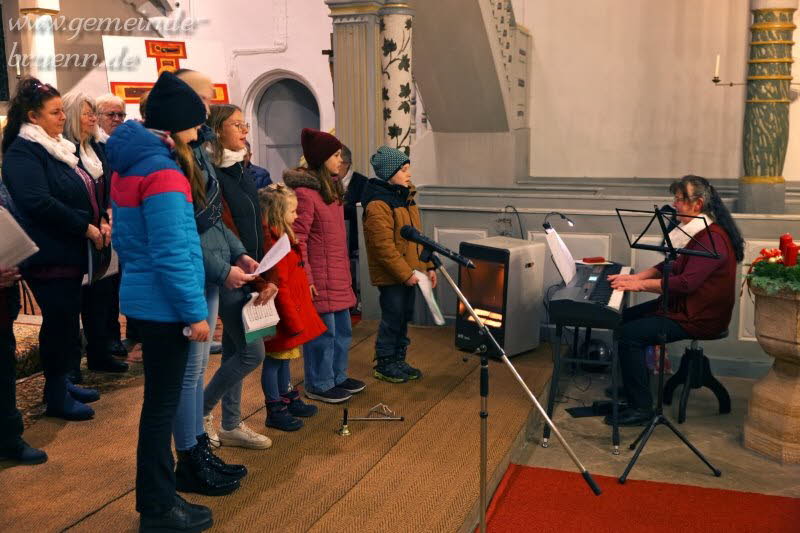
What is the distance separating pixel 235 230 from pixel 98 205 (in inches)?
49.8

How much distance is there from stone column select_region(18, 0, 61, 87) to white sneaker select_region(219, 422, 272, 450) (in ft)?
22.0

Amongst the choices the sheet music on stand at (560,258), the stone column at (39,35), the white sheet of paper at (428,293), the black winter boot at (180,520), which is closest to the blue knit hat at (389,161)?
the white sheet of paper at (428,293)

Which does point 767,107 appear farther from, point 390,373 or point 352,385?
point 352,385

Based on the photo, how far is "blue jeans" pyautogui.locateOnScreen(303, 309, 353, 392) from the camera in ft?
14.7

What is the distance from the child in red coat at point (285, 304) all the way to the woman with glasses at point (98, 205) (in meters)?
0.90

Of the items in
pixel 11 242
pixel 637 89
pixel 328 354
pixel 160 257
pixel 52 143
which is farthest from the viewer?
pixel 637 89

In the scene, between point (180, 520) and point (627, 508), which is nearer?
point (180, 520)

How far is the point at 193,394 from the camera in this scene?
317 centimetres

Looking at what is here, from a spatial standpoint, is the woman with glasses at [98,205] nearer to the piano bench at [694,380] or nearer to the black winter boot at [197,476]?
the black winter boot at [197,476]

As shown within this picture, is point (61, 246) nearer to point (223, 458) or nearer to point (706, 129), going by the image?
point (223, 458)

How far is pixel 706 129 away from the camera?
8.76 meters

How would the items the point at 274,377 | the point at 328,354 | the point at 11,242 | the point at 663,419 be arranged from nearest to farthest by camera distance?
the point at 11,242 < the point at 274,377 < the point at 663,419 < the point at 328,354

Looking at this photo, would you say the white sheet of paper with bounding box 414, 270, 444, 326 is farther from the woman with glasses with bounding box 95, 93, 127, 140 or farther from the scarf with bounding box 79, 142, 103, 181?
the woman with glasses with bounding box 95, 93, 127, 140

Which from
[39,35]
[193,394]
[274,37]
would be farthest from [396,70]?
[39,35]
